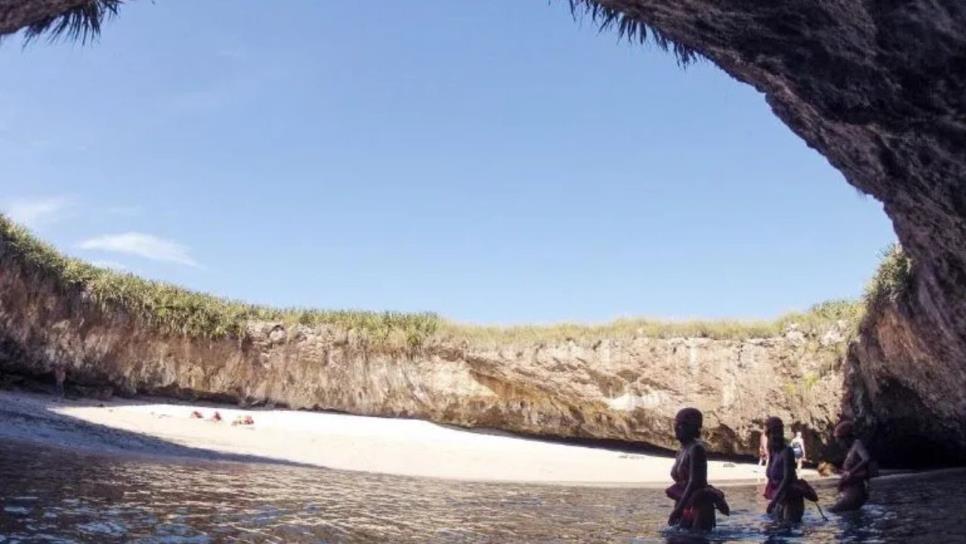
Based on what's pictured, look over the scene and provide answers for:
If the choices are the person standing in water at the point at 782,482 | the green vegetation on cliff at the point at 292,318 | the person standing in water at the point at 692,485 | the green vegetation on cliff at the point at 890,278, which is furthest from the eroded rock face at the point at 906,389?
the person standing in water at the point at 692,485

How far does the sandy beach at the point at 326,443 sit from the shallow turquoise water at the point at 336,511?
296 centimetres

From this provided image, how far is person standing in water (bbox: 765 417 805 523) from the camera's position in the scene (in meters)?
11.0

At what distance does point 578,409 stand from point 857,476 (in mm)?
13812

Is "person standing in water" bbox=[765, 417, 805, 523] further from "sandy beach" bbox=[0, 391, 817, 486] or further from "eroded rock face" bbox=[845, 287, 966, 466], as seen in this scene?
"sandy beach" bbox=[0, 391, 817, 486]

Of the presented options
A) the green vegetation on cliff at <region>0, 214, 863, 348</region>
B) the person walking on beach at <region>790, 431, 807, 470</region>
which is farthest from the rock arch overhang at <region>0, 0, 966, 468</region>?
the green vegetation on cliff at <region>0, 214, 863, 348</region>

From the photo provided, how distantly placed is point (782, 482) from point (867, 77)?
6.19 meters

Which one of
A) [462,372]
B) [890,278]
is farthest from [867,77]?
[462,372]

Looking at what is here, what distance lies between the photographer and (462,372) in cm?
2638

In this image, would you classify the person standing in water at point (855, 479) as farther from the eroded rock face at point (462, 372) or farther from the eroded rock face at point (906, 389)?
the eroded rock face at point (462, 372)

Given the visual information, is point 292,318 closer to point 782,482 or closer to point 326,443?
point 326,443

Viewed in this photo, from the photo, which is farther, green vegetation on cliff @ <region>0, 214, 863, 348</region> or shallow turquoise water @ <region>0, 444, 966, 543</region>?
green vegetation on cliff @ <region>0, 214, 863, 348</region>

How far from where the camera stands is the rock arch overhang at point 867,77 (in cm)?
672

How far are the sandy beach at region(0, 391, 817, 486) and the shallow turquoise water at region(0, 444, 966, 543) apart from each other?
2964mm

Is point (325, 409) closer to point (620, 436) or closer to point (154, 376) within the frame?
point (154, 376)
